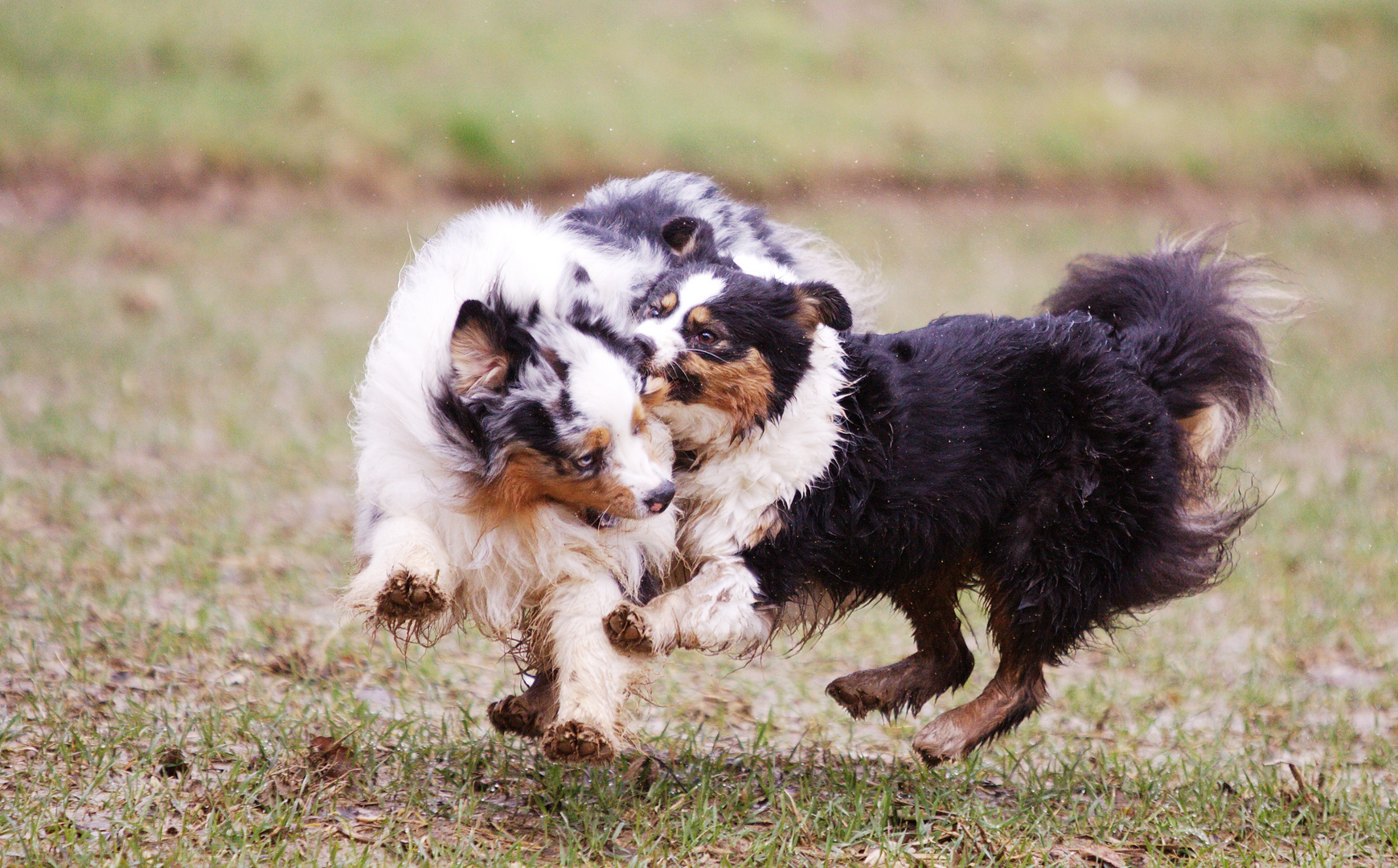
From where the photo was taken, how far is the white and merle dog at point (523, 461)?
3.18 metres

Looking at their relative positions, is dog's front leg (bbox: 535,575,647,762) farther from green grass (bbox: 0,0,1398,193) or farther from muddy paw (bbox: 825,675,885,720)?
green grass (bbox: 0,0,1398,193)

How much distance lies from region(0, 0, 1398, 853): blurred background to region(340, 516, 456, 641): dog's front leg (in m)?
0.78

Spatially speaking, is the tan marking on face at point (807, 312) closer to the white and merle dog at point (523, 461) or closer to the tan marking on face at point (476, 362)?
the white and merle dog at point (523, 461)

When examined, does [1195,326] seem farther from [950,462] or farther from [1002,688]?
[1002,688]

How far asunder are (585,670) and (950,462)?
1172 mm

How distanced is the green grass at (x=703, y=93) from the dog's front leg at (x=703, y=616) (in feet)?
Result: 37.2

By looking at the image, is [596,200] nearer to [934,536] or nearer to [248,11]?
[934,536]

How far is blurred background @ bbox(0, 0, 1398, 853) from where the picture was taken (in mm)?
4652

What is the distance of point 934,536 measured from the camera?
143 inches

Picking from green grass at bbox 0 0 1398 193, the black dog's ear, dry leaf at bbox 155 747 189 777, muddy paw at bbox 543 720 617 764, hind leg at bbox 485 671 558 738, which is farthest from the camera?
green grass at bbox 0 0 1398 193

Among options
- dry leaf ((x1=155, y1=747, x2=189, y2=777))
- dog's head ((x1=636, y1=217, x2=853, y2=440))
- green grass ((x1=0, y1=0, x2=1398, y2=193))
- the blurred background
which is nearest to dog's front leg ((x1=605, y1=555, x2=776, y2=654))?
dog's head ((x1=636, y1=217, x2=853, y2=440))

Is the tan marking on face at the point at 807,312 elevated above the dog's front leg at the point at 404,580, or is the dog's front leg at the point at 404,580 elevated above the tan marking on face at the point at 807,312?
the tan marking on face at the point at 807,312

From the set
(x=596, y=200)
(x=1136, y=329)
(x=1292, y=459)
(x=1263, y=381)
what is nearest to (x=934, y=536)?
(x=1136, y=329)

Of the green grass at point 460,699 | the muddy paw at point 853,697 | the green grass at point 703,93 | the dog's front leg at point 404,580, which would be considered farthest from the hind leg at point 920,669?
the green grass at point 703,93
